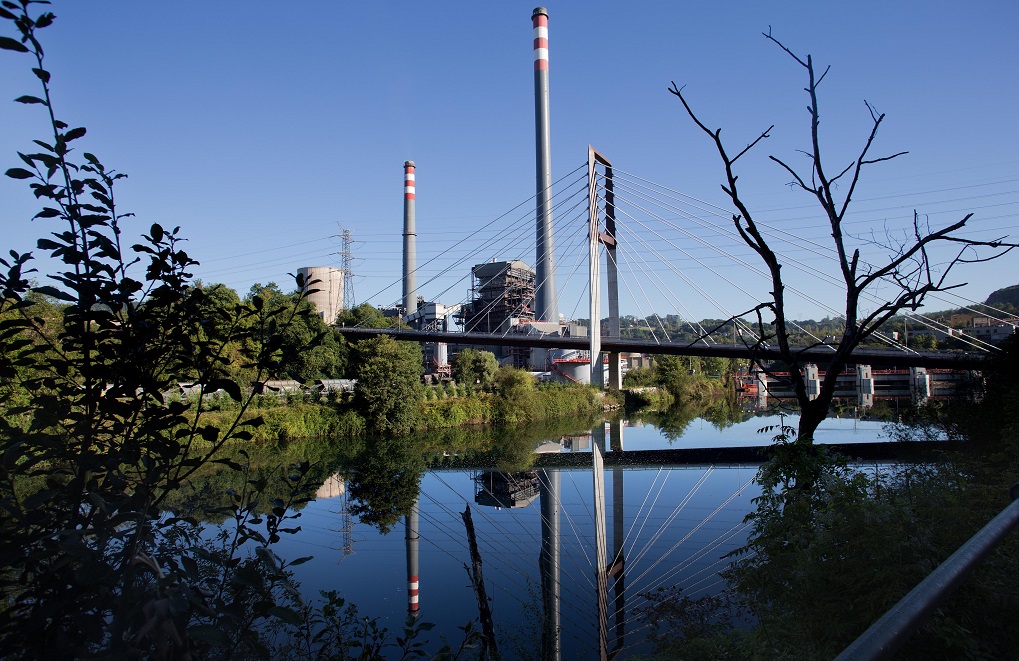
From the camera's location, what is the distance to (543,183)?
837 inches

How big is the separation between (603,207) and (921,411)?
852 cm

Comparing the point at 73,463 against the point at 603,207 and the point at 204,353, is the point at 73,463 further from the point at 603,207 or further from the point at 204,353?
the point at 603,207

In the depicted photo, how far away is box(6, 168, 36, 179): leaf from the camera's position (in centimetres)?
101

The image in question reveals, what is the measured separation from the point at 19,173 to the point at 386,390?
1335cm

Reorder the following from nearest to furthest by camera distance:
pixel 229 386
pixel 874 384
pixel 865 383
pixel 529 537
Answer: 1. pixel 229 386
2. pixel 529 537
3. pixel 865 383
4. pixel 874 384

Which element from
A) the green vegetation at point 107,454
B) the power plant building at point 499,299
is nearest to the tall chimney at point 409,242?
the power plant building at point 499,299

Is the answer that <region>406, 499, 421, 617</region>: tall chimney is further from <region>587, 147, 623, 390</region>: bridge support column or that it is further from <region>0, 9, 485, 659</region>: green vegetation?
<region>587, 147, 623, 390</region>: bridge support column

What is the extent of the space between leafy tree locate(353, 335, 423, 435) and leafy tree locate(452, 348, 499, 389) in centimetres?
339

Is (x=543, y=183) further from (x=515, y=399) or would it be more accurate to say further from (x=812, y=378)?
(x=812, y=378)

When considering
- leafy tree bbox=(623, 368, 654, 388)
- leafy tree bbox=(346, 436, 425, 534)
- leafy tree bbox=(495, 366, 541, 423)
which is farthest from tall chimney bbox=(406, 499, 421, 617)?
leafy tree bbox=(623, 368, 654, 388)

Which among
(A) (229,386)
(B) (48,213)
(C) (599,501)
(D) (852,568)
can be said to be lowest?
(C) (599,501)

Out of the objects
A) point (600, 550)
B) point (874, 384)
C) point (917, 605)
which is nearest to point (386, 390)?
point (600, 550)

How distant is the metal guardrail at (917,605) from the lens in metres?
0.50

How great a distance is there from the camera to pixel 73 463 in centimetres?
105
